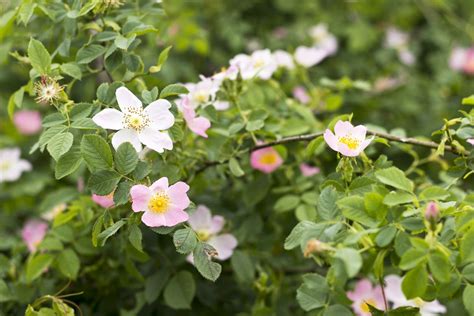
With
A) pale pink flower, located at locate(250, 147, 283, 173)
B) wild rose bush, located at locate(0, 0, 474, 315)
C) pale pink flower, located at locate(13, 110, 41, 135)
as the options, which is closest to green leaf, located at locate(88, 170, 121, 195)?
wild rose bush, located at locate(0, 0, 474, 315)

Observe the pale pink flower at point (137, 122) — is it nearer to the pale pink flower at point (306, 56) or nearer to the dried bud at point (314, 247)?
the dried bud at point (314, 247)

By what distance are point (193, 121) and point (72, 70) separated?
0.23 metres

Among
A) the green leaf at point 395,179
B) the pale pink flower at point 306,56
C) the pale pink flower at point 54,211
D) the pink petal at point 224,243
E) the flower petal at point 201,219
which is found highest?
the green leaf at point 395,179

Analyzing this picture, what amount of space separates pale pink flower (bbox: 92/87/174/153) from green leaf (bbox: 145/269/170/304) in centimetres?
34

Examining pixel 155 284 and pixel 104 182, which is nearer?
pixel 104 182

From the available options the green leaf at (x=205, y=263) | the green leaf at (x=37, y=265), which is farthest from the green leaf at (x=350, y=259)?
the green leaf at (x=37, y=265)

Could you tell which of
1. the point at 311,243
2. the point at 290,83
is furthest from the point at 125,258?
the point at 290,83

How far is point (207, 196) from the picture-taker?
1.46m

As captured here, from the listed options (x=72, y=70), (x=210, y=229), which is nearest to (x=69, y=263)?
(x=210, y=229)

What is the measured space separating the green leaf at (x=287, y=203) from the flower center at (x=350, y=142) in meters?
0.29

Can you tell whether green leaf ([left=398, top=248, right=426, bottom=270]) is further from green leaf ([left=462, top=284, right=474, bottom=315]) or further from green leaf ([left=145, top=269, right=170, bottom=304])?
green leaf ([left=145, top=269, right=170, bottom=304])

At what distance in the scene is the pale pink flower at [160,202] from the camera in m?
1.02

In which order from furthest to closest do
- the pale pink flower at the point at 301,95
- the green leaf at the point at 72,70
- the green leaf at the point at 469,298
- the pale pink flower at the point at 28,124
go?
the pale pink flower at the point at 28,124
the pale pink flower at the point at 301,95
the green leaf at the point at 72,70
the green leaf at the point at 469,298

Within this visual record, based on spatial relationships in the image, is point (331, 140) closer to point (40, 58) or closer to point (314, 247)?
point (314, 247)
